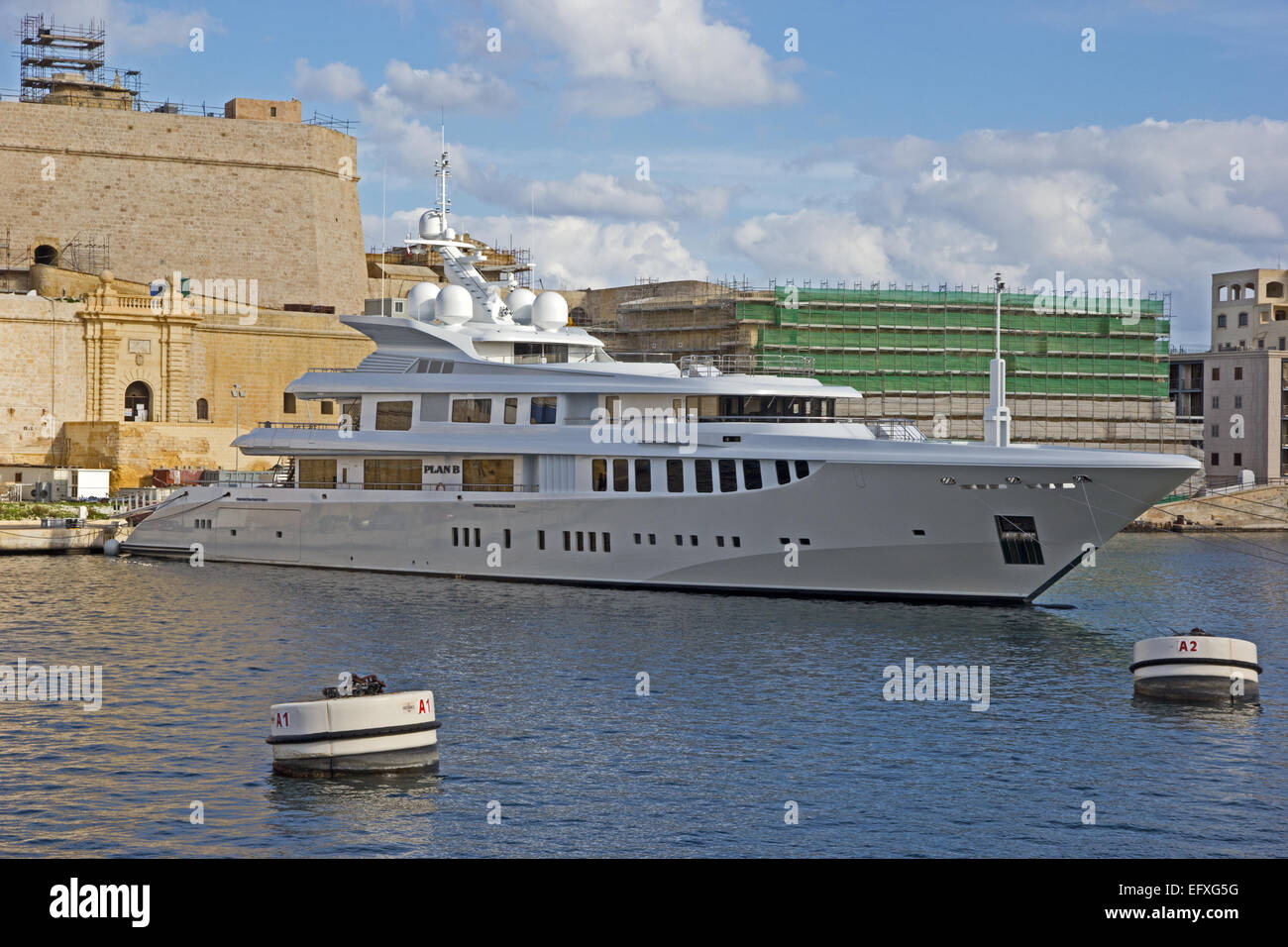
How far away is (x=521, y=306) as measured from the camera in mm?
43438

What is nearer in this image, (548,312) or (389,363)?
(389,363)

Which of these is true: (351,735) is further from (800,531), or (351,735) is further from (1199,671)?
(800,531)

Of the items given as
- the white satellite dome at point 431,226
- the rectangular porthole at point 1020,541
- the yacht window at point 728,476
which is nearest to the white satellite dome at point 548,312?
the white satellite dome at point 431,226

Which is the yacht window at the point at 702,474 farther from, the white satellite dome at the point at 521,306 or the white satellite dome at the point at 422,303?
the white satellite dome at the point at 422,303

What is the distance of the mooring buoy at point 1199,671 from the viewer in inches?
918

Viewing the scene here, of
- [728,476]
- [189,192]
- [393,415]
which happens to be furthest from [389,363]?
[189,192]

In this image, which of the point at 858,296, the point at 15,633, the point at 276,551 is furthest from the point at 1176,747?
the point at 858,296

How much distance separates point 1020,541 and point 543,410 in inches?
523

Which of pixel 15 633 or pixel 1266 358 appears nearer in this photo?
pixel 15 633

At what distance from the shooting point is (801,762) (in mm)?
19281

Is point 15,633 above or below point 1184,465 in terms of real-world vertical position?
below
